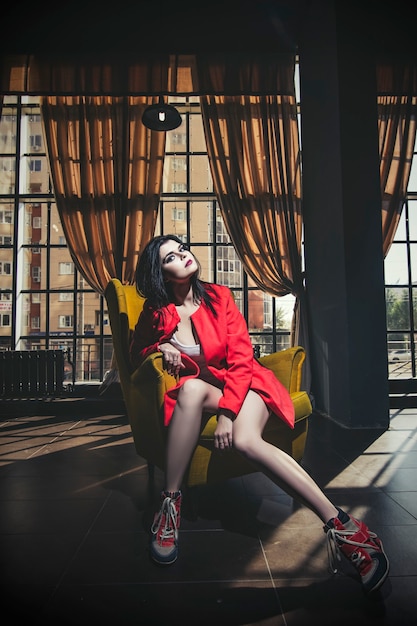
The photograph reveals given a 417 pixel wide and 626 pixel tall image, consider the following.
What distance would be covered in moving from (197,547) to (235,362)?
67cm

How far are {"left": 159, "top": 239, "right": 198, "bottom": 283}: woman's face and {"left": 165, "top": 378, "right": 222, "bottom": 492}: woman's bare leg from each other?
45 centimetres

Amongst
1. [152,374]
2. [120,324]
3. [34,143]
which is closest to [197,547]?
[152,374]

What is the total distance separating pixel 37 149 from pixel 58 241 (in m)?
1.37

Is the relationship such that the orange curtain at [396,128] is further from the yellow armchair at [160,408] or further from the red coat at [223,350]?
the red coat at [223,350]

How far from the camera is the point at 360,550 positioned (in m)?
1.28

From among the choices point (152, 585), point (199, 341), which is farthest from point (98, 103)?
point (152, 585)


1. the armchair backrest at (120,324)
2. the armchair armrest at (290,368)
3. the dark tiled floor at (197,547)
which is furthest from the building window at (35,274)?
the armchair armrest at (290,368)

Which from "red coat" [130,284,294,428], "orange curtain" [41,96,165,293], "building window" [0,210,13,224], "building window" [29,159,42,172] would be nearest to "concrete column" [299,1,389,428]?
"orange curtain" [41,96,165,293]

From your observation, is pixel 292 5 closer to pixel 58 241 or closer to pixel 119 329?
pixel 58 241

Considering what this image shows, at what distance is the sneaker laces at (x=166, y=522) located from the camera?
56.5 inches

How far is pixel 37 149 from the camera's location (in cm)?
562

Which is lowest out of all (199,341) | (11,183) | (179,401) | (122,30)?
(179,401)

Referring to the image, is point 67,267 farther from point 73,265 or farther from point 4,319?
point 4,319

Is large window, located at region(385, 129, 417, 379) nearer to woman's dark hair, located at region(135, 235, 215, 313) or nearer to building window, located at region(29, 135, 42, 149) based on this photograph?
woman's dark hair, located at region(135, 235, 215, 313)
